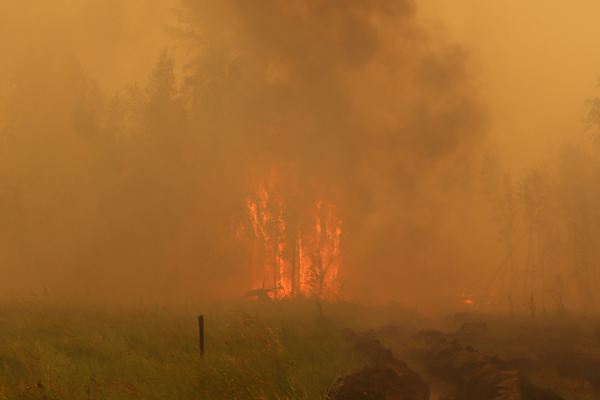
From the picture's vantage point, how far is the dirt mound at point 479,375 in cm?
572

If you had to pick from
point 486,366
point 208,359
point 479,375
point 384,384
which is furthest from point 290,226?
point 384,384

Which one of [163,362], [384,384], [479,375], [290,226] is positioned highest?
[290,226]

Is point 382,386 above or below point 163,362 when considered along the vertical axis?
below

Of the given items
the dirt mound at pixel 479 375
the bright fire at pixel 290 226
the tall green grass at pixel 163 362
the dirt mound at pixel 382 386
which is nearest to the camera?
the tall green grass at pixel 163 362

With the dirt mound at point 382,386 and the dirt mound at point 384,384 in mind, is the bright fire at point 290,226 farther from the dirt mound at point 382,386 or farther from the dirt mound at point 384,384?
the dirt mound at point 382,386

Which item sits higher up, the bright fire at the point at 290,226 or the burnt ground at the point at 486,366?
the bright fire at the point at 290,226

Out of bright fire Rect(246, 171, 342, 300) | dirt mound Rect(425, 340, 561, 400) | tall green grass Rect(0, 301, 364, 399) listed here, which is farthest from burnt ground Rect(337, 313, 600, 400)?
bright fire Rect(246, 171, 342, 300)

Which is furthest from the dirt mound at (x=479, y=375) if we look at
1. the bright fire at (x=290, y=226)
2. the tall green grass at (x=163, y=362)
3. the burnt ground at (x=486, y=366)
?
the bright fire at (x=290, y=226)

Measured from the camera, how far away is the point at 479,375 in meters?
6.92

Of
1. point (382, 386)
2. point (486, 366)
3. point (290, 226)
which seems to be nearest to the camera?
point (382, 386)

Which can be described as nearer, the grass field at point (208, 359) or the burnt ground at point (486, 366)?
the grass field at point (208, 359)

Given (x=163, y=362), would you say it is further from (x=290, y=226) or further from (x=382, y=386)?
(x=290, y=226)

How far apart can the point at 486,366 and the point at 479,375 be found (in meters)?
0.34

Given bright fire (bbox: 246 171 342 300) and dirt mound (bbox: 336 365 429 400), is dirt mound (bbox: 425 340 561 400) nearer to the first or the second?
dirt mound (bbox: 336 365 429 400)
